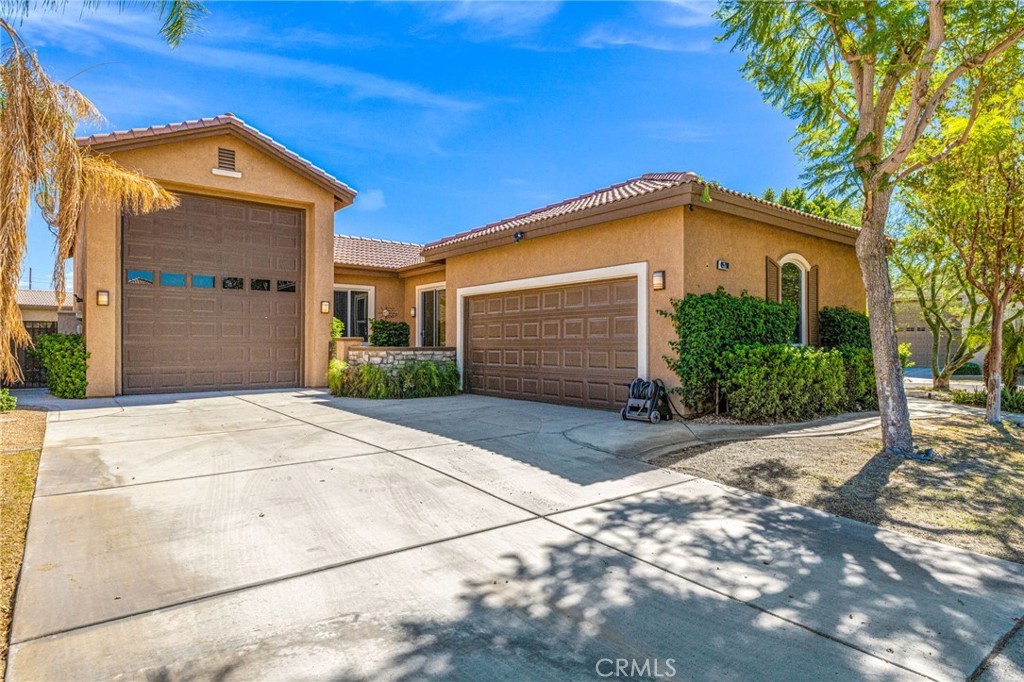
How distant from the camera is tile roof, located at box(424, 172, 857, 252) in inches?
344

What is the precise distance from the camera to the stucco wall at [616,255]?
8656mm

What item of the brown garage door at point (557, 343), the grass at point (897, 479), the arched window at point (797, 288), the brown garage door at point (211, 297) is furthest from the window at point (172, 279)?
the arched window at point (797, 288)

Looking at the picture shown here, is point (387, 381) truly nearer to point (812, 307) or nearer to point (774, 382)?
point (774, 382)

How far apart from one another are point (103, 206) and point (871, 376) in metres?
15.1

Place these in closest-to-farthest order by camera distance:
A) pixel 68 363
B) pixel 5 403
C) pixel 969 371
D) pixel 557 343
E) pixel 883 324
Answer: pixel 883 324
pixel 5 403
pixel 557 343
pixel 68 363
pixel 969 371

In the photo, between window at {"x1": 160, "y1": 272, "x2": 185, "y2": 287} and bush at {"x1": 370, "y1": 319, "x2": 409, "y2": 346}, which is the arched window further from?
window at {"x1": 160, "y1": 272, "x2": 185, "y2": 287}

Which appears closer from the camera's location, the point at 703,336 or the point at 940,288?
the point at 703,336

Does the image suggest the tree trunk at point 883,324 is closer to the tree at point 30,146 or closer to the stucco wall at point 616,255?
the stucco wall at point 616,255

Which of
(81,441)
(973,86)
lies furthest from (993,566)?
(81,441)

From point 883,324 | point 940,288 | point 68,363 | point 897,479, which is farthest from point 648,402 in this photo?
point 940,288

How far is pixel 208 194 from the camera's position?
40.0 ft

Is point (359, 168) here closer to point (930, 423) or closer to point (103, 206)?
point (103, 206)

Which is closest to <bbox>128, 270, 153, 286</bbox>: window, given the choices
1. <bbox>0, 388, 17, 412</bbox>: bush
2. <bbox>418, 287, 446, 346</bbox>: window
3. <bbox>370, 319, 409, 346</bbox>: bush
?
<bbox>0, 388, 17, 412</bbox>: bush

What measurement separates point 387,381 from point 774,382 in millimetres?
7417
